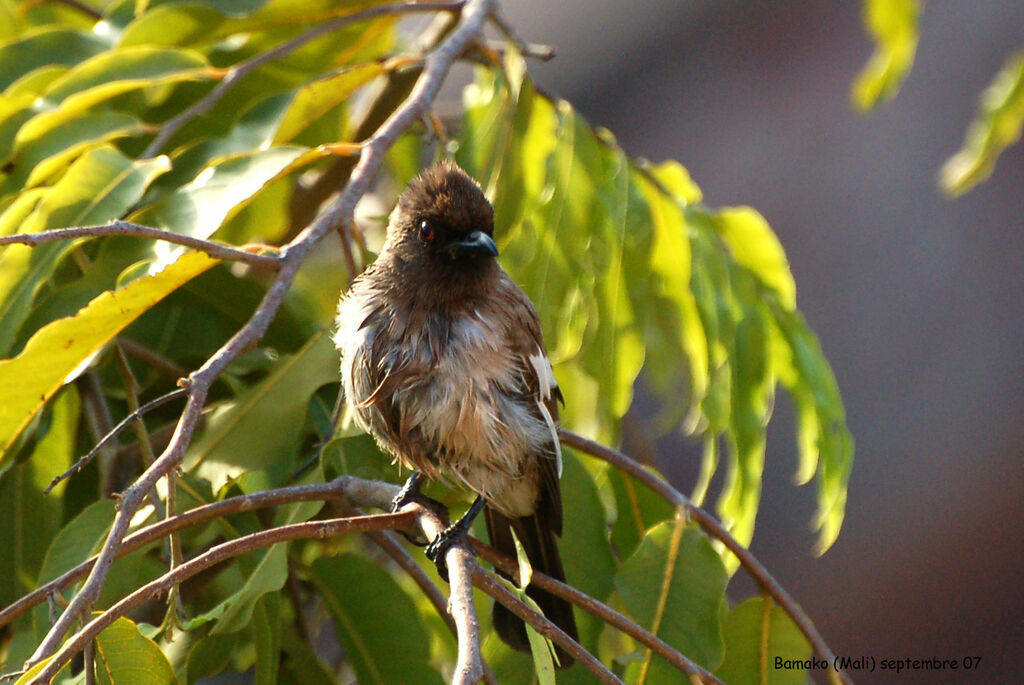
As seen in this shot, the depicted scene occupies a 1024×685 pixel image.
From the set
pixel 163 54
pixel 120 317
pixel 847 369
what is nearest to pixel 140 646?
pixel 120 317

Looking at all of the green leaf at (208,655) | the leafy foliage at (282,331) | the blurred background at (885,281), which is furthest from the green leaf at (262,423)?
the blurred background at (885,281)

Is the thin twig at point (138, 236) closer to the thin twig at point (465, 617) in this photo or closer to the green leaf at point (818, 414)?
the thin twig at point (465, 617)

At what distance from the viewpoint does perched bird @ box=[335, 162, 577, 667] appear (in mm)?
2213

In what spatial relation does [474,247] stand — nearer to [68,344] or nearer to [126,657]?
[68,344]

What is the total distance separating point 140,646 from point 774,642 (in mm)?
1216

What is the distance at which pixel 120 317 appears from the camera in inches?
75.6

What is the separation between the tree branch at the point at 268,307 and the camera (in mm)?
1400

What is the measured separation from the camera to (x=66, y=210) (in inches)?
86.2

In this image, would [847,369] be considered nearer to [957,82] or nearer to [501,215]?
[957,82]

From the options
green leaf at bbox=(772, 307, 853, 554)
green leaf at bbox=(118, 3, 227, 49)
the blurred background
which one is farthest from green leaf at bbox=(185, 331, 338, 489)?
the blurred background

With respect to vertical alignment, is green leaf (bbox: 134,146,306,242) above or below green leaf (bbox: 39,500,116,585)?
above

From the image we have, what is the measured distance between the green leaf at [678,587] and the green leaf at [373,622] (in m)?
0.41

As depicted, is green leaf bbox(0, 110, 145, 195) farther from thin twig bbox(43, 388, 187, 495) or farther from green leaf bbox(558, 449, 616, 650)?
green leaf bbox(558, 449, 616, 650)

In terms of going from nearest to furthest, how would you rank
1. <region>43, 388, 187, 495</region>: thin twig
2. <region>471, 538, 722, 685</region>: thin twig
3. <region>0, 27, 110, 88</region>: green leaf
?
<region>43, 388, 187, 495</region>: thin twig, <region>471, 538, 722, 685</region>: thin twig, <region>0, 27, 110, 88</region>: green leaf
